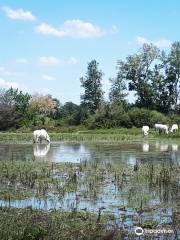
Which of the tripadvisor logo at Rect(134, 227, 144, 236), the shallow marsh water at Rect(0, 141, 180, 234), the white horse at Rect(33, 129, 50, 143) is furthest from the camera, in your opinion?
the white horse at Rect(33, 129, 50, 143)

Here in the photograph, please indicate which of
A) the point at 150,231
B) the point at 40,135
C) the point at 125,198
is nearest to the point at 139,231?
the point at 150,231

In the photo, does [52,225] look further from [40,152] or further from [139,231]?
[40,152]

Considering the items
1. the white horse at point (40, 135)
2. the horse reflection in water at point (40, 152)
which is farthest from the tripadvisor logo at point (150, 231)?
the white horse at point (40, 135)

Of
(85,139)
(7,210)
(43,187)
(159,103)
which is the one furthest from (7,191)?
(159,103)

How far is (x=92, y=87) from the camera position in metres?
75.0

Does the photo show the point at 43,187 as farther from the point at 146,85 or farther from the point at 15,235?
the point at 146,85

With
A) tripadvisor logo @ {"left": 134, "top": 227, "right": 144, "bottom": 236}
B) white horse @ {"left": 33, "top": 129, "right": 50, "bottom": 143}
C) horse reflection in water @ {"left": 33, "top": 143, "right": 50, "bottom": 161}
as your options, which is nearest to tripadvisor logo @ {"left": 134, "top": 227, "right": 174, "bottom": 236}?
tripadvisor logo @ {"left": 134, "top": 227, "right": 144, "bottom": 236}

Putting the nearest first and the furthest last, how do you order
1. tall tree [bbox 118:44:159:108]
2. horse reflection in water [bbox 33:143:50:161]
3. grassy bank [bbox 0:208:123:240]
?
grassy bank [bbox 0:208:123:240], horse reflection in water [bbox 33:143:50:161], tall tree [bbox 118:44:159:108]

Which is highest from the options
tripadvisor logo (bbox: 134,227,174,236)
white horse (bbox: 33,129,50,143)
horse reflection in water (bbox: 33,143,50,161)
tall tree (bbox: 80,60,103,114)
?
tall tree (bbox: 80,60,103,114)

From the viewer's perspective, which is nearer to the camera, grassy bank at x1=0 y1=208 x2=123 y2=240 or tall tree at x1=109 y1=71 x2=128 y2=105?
grassy bank at x1=0 y1=208 x2=123 y2=240

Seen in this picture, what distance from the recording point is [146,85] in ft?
227

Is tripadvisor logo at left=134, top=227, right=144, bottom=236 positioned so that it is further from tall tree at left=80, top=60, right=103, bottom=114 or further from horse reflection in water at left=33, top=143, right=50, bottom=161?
tall tree at left=80, top=60, right=103, bottom=114

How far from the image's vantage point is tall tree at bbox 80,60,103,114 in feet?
244

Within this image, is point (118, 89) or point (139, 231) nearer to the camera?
point (139, 231)
